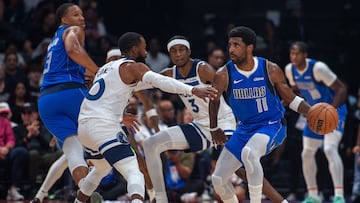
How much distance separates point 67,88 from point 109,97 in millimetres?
842

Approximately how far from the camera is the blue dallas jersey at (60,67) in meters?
9.58

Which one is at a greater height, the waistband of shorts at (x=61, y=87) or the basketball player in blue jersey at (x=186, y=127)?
the waistband of shorts at (x=61, y=87)

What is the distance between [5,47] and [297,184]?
522 cm

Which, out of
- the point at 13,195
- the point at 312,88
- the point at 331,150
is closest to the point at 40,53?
the point at 13,195

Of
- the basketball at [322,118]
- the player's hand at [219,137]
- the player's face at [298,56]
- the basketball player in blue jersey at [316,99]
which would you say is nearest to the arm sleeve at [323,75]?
the basketball player in blue jersey at [316,99]

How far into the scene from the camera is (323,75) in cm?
1262

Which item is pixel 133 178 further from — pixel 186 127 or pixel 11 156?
pixel 11 156

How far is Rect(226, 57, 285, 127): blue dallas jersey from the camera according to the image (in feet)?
31.1

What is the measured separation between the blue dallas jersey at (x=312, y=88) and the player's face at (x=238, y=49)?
342cm

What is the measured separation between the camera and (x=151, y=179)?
33.4ft

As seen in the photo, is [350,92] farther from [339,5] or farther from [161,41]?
[161,41]

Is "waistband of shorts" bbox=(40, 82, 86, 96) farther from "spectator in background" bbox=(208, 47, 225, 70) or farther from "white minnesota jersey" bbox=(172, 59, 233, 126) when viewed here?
"spectator in background" bbox=(208, 47, 225, 70)

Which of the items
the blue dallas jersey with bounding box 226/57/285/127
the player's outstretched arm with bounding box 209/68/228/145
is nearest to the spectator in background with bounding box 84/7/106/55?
the player's outstretched arm with bounding box 209/68/228/145

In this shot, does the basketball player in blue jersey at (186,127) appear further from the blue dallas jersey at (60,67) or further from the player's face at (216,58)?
the player's face at (216,58)
